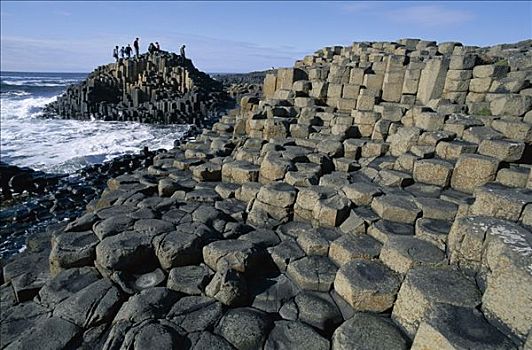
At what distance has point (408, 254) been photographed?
3.93 metres

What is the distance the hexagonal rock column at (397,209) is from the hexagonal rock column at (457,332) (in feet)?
5.92

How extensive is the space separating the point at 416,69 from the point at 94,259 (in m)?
8.29

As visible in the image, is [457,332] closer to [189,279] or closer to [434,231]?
[434,231]

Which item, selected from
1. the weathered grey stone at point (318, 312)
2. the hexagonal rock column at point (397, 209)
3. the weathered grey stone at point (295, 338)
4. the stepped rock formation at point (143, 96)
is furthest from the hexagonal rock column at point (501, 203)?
the stepped rock formation at point (143, 96)

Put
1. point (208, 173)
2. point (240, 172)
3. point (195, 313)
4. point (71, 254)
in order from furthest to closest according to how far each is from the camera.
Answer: point (208, 173)
point (240, 172)
point (71, 254)
point (195, 313)

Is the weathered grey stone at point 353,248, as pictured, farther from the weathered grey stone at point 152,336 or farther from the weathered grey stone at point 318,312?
the weathered grey stone at point 152,336

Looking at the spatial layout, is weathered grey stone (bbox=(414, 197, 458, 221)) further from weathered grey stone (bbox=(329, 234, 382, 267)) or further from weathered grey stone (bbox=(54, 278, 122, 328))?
weathered grey stone (bbox=(54, 278, 122, 328))

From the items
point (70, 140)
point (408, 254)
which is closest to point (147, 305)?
point (408, 254)

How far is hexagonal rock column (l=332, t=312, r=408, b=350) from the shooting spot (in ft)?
10.6

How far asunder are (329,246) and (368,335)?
1.51 m

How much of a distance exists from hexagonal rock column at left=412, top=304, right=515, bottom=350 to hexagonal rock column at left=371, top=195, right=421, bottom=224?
181cm

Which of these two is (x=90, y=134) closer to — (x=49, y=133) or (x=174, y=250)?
(x=49, y=133)

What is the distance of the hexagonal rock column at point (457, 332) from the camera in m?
2.69

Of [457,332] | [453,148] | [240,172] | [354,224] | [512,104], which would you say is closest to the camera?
[457,332]
